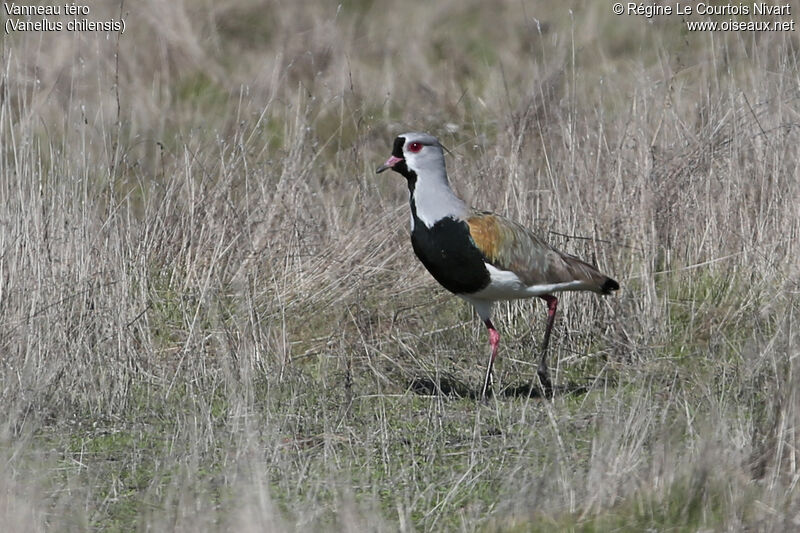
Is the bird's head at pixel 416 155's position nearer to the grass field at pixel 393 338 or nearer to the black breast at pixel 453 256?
the black breast at pixel 453 256

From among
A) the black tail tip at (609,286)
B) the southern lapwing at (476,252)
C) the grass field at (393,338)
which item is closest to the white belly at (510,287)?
the southern lapwing at (476,252)

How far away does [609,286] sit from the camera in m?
6.34

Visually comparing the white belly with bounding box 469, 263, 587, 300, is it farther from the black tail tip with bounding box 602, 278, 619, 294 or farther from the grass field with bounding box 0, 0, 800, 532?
the grass field with bounding box 0, 0, 800, 532

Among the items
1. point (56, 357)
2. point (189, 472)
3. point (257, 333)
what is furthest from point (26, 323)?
point (189, 472)

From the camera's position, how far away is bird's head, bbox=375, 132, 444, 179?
621 centimetres

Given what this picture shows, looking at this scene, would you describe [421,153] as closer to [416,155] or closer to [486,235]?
[416,155]

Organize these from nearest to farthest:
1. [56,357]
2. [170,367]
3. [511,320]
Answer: [56,357] → [170,367] → [511,320]

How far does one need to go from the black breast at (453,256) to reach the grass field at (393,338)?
1.61 ft

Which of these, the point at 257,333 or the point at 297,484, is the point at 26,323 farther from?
the point at 297,484

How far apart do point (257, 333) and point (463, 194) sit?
192cm

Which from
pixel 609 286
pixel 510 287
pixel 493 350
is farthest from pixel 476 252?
pixel 609 286

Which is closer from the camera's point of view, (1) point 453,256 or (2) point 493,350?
(1) point 453,256

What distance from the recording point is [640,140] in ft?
23.4

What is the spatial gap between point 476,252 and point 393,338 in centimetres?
81
